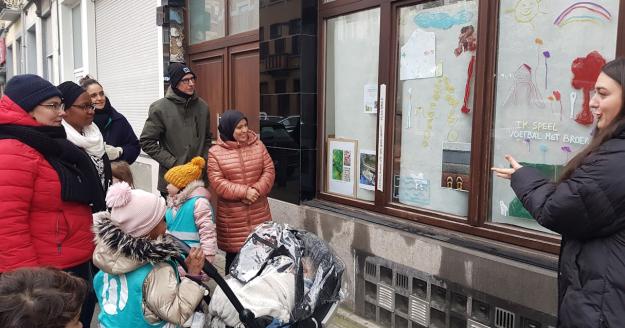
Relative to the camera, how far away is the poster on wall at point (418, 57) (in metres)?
4.08

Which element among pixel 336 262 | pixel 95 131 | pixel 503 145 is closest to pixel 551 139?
pixel 503 145

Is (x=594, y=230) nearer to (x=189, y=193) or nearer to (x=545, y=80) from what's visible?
(x=545, y=80)

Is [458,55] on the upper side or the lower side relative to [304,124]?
upper

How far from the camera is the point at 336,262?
2.41 meters

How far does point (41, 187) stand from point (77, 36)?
10.7m

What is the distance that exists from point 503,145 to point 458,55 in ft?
2.59

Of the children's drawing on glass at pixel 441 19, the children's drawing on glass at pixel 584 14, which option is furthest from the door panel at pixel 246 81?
the children's drawing on glass at pixel 584 14

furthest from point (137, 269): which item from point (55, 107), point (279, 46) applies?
point (279, 46)

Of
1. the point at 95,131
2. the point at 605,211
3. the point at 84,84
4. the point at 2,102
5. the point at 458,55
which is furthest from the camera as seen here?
the point at 84,84

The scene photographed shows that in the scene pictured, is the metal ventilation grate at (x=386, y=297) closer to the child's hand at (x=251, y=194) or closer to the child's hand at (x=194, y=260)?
the child's hand at (x=251, y=194)

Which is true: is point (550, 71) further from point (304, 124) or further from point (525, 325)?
point (304, 124)

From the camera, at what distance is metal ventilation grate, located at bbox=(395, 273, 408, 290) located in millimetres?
3951

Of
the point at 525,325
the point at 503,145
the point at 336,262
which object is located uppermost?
the point at 503,145

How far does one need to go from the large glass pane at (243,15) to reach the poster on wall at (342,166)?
1.97 m
